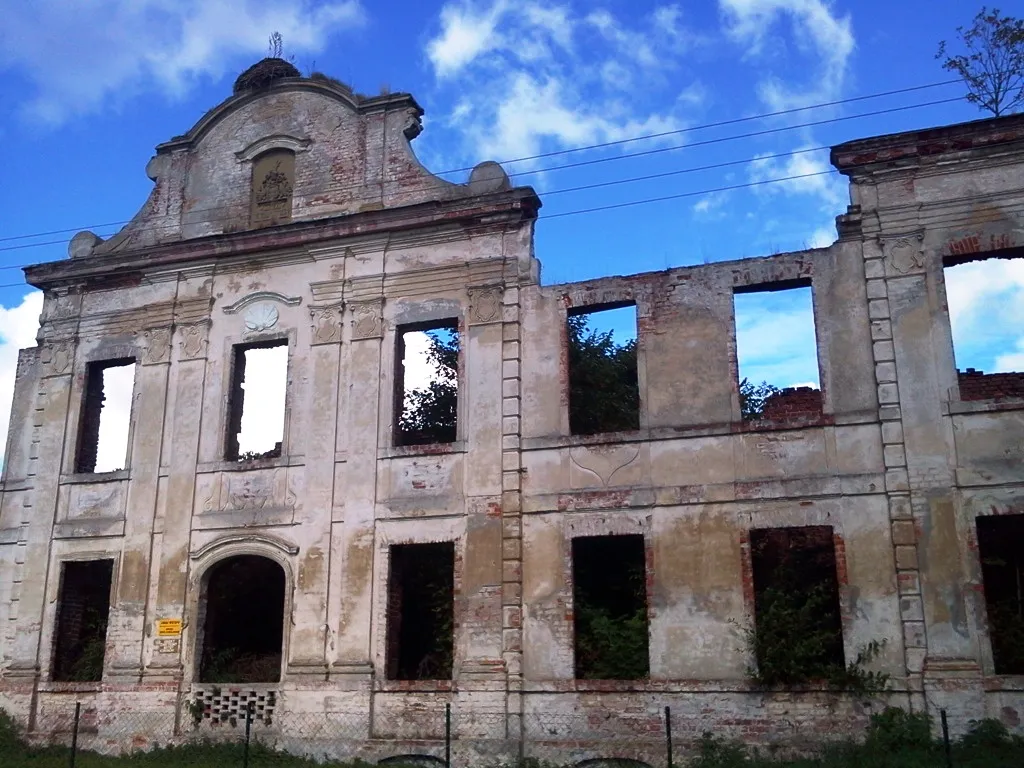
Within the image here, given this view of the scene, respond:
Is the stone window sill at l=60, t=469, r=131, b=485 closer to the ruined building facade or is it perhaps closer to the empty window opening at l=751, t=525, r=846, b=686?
the ruined building facade

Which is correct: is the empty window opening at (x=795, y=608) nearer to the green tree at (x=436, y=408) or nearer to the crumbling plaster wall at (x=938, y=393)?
the crumbling plaster wall at (x=938, y=393)

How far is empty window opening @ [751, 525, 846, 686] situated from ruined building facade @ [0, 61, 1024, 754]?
157 millimetres

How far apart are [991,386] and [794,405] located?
234cm

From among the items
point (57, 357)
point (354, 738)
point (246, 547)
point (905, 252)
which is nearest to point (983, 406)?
point (905, 252)

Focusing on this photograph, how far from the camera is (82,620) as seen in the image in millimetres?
15711

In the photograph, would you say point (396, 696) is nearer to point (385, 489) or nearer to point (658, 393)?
point (385, 489)

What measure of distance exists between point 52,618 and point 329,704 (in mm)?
4853

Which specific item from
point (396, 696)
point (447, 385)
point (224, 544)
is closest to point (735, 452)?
point (396, 696)

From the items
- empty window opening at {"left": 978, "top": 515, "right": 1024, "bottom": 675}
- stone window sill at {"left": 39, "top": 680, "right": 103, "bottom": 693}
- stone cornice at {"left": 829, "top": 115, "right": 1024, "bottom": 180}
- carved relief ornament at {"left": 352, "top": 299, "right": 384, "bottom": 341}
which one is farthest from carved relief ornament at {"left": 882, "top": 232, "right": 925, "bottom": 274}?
stone window sill at {"left": 39, "top": 680, "right": 103, "bottom": 693}

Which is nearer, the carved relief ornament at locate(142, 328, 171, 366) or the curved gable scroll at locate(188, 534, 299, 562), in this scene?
the curved gable scroll at locate(188, 534, 299, 562)

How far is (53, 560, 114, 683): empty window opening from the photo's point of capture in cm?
1517

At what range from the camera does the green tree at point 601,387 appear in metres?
19.0

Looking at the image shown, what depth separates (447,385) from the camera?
2053 cm

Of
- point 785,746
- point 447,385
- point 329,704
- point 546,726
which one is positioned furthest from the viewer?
point 447,385
